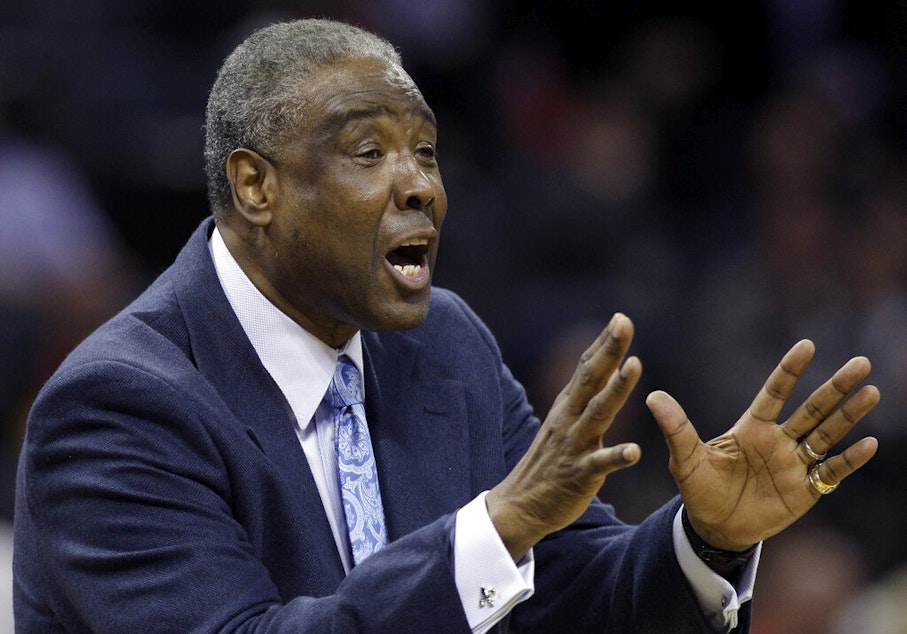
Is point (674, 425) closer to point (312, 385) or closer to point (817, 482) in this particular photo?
point (817, 482)

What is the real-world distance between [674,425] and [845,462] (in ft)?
1.09

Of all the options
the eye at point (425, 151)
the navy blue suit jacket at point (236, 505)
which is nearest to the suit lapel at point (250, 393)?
the navy blue suit jacket at point (236, 505)

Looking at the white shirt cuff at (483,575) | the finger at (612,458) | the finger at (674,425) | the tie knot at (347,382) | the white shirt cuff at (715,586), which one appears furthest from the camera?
the tie knot at (347,382)

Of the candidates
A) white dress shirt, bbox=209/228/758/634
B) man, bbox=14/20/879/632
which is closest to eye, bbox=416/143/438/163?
man, bbox=14/20/879/632

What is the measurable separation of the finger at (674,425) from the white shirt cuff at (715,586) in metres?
0.25

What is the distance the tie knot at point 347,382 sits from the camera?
2.71 m

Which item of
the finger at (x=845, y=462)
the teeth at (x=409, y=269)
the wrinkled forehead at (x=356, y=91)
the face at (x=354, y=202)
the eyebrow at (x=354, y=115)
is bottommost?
the finger at (x=845, y=462)

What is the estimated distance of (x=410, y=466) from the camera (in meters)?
→ 2.71

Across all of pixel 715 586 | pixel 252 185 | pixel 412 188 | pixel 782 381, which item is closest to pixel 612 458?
pixel 782 381

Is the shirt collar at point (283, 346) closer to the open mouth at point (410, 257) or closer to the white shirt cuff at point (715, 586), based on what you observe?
the open mouth at point (410, 257)

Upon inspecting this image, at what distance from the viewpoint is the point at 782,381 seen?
238 cm

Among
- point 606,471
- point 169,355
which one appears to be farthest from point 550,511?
point 169,355

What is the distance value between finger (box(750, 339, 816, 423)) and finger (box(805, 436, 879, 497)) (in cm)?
12

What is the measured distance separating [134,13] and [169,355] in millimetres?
4456
